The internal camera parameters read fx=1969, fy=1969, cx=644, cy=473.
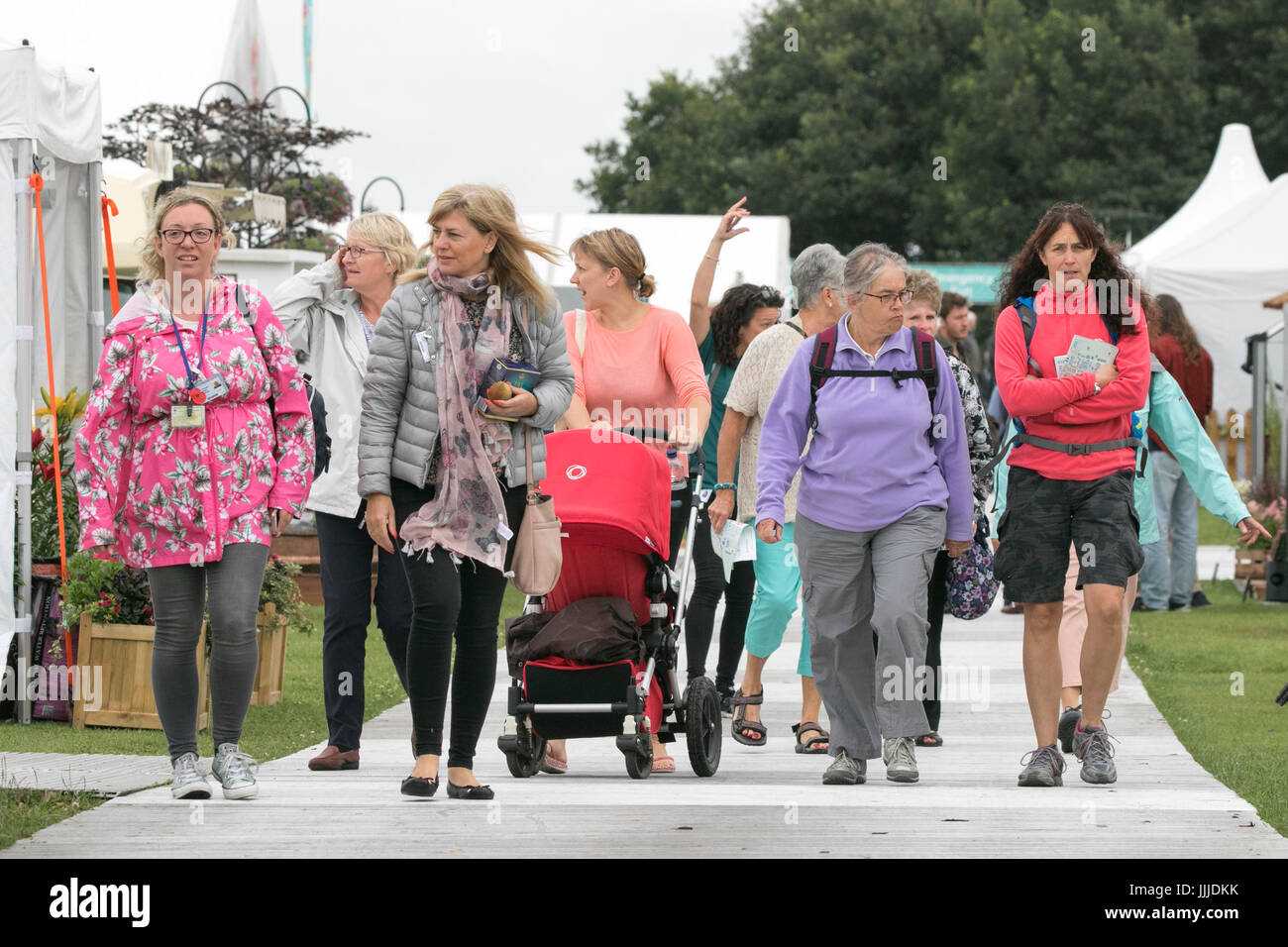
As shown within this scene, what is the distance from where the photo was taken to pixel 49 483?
8641 mm

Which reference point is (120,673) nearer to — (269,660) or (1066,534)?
(269,660)

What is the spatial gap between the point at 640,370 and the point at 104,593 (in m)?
2.55

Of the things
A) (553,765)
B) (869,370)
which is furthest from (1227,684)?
(553,765)

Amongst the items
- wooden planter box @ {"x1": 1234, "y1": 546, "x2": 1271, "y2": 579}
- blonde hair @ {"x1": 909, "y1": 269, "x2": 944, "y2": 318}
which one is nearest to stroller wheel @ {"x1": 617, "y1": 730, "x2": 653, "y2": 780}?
blonde hair @ {"x1": 909, "y1": 269, "x2": 944, "y2": 318}

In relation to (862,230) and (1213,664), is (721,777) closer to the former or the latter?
(1213,664)

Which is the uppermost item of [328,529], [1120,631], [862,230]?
[862,230]

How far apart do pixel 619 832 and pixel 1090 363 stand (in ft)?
8.04

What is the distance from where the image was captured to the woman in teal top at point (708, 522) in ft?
28.4

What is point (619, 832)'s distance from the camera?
5480 millimetres

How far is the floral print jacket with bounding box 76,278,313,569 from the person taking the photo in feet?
19.6

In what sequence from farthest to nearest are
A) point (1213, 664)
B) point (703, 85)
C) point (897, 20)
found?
point (703, 85) < point (897, 20) < point (1213, 664)

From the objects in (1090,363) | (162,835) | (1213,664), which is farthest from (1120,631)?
(1213,664)

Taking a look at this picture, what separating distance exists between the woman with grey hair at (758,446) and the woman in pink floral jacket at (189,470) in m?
2.29

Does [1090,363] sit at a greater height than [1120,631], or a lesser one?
greater
